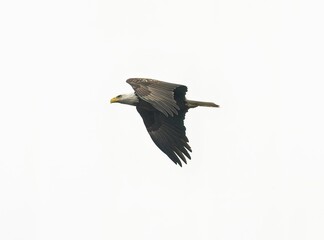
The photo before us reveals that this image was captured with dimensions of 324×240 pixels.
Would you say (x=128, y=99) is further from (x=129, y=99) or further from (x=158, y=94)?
(x=158, y=94)

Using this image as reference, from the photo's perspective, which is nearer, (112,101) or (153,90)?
(153,90)

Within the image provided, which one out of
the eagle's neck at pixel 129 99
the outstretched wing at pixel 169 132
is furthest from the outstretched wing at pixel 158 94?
the outstretched wing at pixel 169 132

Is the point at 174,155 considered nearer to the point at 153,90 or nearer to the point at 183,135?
the point at 183,135

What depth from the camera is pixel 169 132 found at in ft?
101

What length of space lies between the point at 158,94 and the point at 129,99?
6.82ft

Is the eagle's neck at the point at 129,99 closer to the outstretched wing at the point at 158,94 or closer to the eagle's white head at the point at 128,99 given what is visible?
the eagle's white head at the point at 128,99

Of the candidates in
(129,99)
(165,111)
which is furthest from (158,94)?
(129,99)

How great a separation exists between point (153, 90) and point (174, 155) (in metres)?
2.46

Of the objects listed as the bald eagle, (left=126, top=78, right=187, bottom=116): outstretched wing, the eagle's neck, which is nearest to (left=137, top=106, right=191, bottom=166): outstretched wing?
the bald eagle

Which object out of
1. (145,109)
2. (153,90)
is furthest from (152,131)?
(153,90)

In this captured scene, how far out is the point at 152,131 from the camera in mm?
30922

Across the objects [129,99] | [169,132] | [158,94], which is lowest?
[169,132]

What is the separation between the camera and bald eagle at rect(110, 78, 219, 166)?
2831cm

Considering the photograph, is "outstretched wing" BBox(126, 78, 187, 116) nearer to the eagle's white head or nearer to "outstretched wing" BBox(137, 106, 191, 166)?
the eagle's white head
